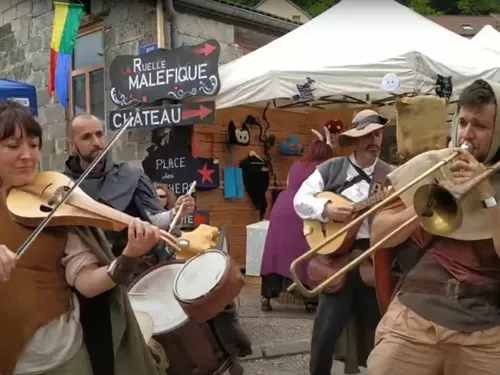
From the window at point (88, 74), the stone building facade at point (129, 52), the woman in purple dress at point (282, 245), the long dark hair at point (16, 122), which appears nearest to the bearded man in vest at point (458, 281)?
the long dark hair at point (16, 122)

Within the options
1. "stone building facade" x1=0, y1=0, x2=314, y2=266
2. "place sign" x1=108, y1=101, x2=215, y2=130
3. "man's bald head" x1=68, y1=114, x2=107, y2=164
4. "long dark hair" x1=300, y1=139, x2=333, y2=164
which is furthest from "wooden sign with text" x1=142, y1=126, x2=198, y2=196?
"man's bald head" x1=68, y1=114, x2=107, y2=164

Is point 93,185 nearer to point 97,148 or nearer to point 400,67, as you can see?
point 97,148

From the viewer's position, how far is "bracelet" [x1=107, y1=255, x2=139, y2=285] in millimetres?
2291

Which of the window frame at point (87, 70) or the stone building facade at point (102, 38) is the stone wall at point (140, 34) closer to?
the stone building facade at point (102, 38)

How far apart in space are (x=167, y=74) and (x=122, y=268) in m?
5.70

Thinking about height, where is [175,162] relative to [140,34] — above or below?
below

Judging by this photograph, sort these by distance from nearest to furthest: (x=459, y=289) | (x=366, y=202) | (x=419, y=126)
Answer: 1. (x=459, y=289)
2. (x=419, y=126)
3. (x=366, y=202)

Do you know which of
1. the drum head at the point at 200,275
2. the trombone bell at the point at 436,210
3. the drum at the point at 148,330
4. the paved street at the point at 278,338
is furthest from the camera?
the paved street at the point at 278,338

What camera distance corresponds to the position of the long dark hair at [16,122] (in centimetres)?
242

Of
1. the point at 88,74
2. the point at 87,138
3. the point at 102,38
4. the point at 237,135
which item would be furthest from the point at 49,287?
the point at 88,74

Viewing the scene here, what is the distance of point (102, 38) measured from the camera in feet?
29.8

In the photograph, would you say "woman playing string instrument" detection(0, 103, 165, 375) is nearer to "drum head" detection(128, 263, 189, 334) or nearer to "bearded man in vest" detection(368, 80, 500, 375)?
"bearded man in vest" detection(368, 80, 500, 375)

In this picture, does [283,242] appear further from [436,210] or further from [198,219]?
[436,210]

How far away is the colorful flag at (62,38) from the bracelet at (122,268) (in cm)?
654
